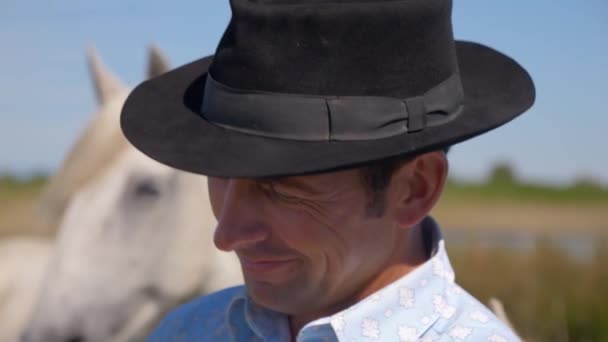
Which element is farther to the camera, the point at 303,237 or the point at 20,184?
the point at 20,184

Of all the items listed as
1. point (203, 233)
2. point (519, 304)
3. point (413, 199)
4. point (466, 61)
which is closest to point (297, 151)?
point (413, 199)

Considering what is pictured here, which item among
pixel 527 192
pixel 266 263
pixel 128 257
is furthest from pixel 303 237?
pixel 527 192

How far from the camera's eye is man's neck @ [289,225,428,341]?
144cm

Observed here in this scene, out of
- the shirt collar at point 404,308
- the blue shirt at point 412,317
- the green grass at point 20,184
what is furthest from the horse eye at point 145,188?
the green grass at point 20,184

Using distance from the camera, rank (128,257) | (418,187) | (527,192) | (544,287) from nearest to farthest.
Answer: (418,187) → (128,257) → (544,287) → (527,192)

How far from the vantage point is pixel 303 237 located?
4.54 feet

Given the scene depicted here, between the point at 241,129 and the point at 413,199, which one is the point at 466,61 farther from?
the point at 241,129

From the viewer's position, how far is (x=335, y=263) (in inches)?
55.1

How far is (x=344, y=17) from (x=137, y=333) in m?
1.84

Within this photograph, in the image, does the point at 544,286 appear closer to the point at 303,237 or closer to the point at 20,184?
the point at 303,237

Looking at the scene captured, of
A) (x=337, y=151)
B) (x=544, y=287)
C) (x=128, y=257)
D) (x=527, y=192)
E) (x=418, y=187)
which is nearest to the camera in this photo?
(x=337, y=151)

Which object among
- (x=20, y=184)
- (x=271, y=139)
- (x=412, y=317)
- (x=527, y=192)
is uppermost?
(x=271, y=139)

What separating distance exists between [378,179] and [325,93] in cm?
13

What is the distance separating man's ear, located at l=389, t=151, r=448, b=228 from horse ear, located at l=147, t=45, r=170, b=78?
74.9 inches
